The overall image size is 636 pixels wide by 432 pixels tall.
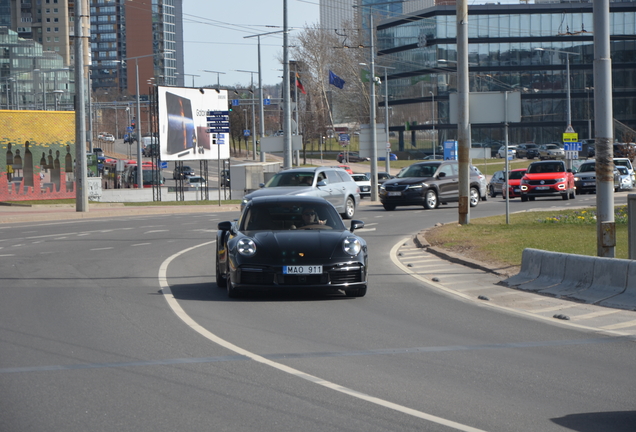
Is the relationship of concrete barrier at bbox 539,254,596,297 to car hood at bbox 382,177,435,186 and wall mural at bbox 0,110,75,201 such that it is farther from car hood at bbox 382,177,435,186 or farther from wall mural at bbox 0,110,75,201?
wall mural at bbox 0,110,75,201

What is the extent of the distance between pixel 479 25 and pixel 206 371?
328 feet

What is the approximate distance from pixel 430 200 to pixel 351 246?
22548 mm

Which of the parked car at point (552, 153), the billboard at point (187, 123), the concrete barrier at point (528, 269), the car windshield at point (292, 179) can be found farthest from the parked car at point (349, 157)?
the concrete barrier at point (528, 269)

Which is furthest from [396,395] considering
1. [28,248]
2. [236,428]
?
[28,248]

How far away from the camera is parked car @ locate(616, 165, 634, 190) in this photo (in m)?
49.8

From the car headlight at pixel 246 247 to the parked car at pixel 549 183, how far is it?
29.2 meters

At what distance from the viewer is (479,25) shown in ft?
336

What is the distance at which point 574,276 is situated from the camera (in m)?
12.1

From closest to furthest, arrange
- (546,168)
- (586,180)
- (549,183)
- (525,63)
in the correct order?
(549,183) < (546,168) < (586,180) < (525,63)

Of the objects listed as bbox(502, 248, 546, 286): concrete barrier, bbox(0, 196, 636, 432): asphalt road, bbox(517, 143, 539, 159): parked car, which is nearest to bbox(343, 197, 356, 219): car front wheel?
bbox(0, 196, 636, 432): asphalt road

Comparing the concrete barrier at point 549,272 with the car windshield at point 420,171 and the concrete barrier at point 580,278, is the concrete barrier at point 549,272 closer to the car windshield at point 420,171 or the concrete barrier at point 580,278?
the concrete barrier at point 580,278

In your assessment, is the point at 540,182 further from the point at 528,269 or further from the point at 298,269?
the point at 298,269

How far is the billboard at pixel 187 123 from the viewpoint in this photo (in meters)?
49.4

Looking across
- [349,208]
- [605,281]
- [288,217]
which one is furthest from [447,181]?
[605,281]
